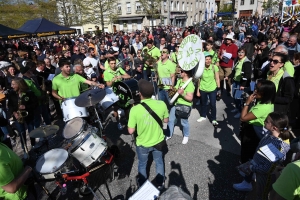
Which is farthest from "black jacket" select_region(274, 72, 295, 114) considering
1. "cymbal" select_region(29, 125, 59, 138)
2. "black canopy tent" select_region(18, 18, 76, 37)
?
"black canopy tent" select_region(18, 18, 76, 37)

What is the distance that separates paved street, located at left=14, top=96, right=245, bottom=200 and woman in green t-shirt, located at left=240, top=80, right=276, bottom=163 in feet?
2.04

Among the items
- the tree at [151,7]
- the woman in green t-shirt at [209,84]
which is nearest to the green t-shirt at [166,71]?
the woman in green t-shirt at [209,84]

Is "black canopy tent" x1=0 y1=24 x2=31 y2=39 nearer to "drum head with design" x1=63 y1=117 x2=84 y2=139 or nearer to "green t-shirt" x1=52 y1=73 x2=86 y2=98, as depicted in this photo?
"green t-shirt" x1=52 y1=73 x2=86 y2=98

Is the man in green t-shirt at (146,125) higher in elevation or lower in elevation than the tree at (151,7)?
lower

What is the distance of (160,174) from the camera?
3.33m

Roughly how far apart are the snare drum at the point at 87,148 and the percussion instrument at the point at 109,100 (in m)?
1.65

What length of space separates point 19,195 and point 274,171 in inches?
111

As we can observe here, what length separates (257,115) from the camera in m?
2.98

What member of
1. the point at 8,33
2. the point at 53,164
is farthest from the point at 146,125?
the point at 8,33

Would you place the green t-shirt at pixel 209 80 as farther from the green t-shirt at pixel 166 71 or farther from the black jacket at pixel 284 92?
the black jacket at pixel 284 92

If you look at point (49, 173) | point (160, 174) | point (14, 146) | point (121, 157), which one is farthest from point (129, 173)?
point (14, 146)

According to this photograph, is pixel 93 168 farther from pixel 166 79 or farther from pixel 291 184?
pixel 166 79

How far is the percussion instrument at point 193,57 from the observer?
382 centimetres

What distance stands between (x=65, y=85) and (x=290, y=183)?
457cm
